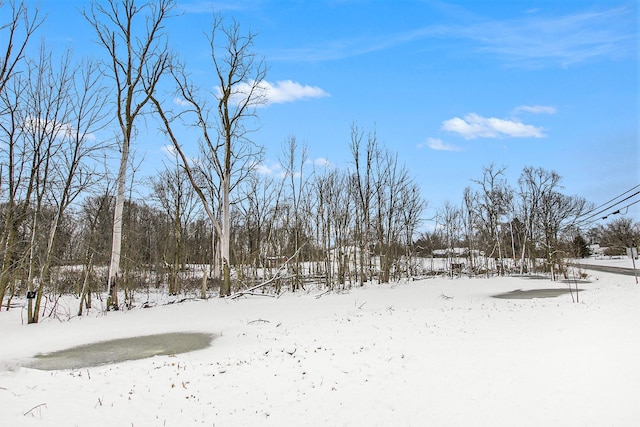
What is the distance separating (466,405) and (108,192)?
40.8ft

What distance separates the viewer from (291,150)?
21.4 m

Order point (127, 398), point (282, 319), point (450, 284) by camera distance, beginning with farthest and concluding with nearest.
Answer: point (450, 284), point (282, 319), point (127, 398)

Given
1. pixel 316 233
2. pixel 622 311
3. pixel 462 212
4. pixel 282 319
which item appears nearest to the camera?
pixel 622 311

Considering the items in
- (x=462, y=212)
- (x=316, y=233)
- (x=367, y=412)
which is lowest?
(x=367, y=412)

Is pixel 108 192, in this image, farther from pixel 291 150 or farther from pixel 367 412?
pixel 367 412

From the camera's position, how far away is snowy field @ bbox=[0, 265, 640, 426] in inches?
205

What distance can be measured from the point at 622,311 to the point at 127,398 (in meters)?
11.7

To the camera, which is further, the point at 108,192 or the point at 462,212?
the point at 462,212

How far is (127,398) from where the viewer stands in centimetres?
550

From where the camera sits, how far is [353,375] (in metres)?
6.70

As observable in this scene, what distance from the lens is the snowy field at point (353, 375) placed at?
520 centimetres

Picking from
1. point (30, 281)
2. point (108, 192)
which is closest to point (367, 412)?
point (30, 281)

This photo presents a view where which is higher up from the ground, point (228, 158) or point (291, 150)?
point (291, 150)

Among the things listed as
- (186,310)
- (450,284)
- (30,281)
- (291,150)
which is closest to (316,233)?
(291,150)
